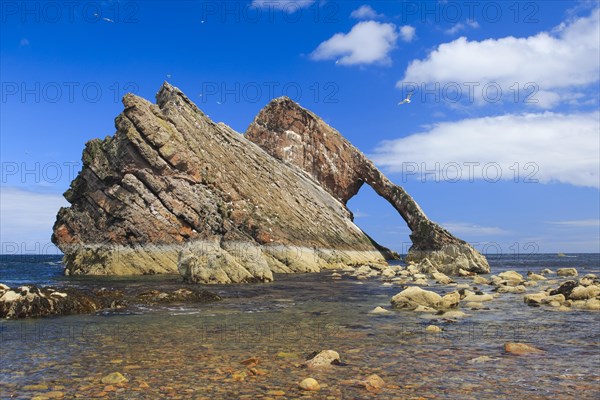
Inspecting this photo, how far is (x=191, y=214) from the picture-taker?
50969mm

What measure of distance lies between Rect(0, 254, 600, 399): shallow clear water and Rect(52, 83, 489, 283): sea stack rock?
17.3 meters

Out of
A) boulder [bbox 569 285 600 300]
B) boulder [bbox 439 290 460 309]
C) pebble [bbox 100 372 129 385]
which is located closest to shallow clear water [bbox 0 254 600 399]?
pebble [bbox 100 372 129 385]

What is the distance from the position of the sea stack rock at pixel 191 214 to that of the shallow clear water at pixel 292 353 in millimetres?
17255

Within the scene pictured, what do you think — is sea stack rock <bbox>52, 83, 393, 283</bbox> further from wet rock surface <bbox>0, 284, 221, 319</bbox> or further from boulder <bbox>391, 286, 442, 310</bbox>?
boulder <bbox>391, 286, 442, 310</bbox>

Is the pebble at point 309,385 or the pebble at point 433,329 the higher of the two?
the pebble at point 309,385

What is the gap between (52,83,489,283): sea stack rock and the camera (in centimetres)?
4730

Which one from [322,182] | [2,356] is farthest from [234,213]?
[2,356]

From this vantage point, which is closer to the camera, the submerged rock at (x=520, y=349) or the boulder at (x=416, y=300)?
the submerged rock at (x=520, y=349)

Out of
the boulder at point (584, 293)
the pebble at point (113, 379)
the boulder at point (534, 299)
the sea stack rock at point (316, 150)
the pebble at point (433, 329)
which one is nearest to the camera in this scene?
the pebble at point (113, 379)

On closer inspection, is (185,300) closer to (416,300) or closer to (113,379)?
(416,300)

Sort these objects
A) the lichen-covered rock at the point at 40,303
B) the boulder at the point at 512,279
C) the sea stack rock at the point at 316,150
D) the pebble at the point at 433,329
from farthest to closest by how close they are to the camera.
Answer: the sea stack rock at the point at 316,150 → the boulder at the point at 512,279 → the lichen-covered rock at the point at 40,303 → the pebble at the point at 433,329

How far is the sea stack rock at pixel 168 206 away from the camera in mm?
48344

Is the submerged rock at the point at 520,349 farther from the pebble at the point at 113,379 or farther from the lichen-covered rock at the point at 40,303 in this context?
the lichen-covered rock at the point at 40,303

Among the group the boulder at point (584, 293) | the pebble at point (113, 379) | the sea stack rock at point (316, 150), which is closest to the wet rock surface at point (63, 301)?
the pebble at point (113, 379)
